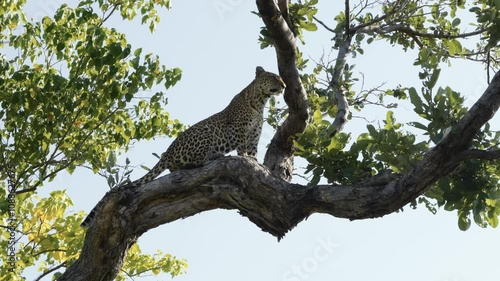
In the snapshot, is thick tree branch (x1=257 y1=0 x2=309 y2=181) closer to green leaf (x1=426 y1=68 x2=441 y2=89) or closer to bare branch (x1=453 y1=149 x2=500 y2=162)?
green leaf (x1=426 y1=68 x2=441 y2=89)

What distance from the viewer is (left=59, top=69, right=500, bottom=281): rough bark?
5.51m

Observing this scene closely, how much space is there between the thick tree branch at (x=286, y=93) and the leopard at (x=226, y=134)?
0.94ft

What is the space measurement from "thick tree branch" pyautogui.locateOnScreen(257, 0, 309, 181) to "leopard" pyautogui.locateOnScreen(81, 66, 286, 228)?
0.29 m

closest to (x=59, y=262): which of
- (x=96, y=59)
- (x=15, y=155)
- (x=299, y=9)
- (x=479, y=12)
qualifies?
(x=15, y=155)

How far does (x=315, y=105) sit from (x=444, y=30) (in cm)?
165

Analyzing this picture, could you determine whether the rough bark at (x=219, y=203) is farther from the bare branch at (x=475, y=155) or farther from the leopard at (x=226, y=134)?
the leopard at (x=226, y=134)

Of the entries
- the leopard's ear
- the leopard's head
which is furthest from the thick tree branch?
the leopard's ear

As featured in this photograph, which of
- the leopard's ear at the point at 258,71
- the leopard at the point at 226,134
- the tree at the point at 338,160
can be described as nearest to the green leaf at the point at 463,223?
the tree at the point at 338,160

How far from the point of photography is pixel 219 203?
6.03 m

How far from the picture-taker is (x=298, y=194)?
5707 mm

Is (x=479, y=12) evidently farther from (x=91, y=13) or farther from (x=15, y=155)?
(x=15, y=155)

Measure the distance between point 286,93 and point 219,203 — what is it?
4.72ft

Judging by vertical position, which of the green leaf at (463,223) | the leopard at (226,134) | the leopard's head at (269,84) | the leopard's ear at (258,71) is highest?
the leopard's ear at (258,71)

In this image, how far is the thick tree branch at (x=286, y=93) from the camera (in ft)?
20.7
